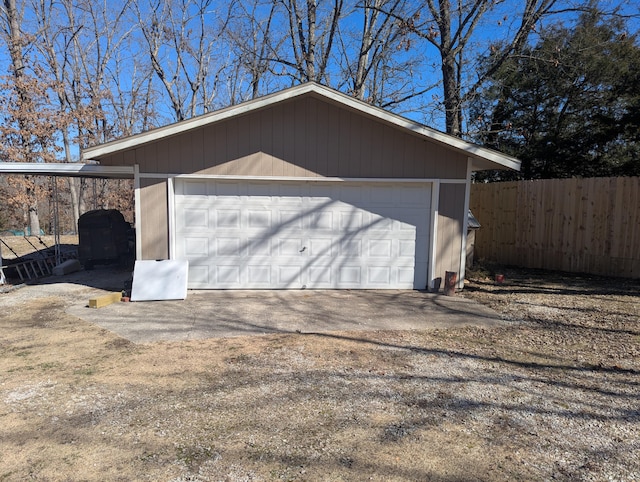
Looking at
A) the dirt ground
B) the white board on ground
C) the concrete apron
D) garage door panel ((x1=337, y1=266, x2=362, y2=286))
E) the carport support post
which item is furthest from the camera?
garage door panel ((x1=337, y1=266, x2=362, y2=286))

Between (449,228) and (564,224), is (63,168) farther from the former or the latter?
(564,224)

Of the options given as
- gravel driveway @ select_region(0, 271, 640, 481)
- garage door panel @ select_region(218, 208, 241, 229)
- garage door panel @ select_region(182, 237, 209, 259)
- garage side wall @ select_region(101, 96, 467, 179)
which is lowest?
gravel driveway @ select_region(0, 271, 640, 481)

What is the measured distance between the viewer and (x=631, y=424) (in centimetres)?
295

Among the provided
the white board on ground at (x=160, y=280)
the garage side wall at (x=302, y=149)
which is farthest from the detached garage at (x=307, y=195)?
the white board on ground at (x=160, y=280)

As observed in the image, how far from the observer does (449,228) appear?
7.59 metres

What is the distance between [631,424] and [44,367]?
16.8 feet

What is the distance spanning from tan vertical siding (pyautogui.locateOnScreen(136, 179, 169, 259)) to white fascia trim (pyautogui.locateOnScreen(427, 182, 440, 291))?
495 centimetres

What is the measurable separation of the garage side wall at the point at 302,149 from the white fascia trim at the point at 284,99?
28 cm

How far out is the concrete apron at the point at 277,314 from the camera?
5.23m

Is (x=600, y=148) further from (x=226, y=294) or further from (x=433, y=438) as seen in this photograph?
(x=433, y=438)

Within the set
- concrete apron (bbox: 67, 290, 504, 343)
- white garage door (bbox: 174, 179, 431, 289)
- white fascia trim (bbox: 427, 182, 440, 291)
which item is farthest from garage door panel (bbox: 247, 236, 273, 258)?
white fascia trim (bbox: 427, 182, 440, 291)

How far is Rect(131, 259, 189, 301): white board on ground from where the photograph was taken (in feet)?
21.9

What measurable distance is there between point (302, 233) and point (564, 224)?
6.33 m

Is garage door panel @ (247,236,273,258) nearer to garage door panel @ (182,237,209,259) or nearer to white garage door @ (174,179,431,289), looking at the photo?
white garage door @ (174,179,431,289)
